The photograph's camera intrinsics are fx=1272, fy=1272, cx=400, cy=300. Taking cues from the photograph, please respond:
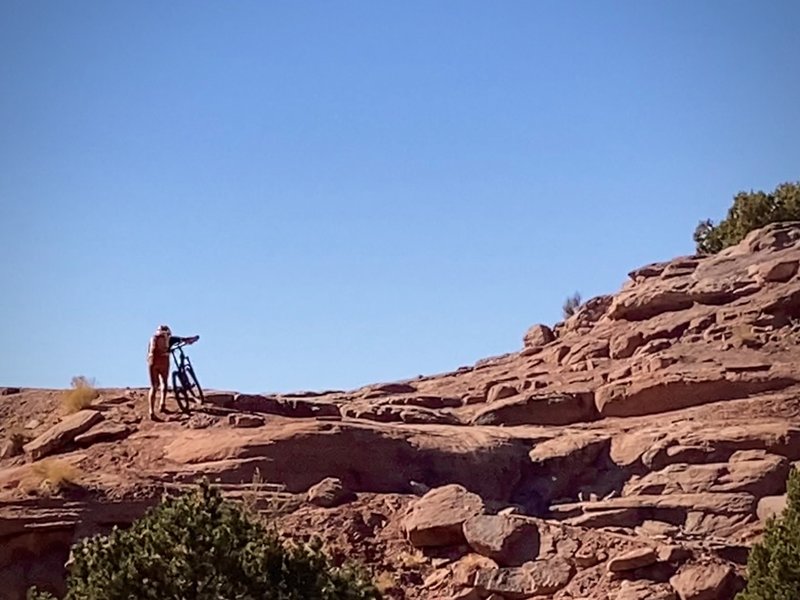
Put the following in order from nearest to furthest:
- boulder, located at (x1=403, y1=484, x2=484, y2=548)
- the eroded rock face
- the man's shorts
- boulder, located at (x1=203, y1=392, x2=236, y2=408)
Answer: boulder, located at (x1=403, y1=484, x2=484, y2=548) → the man's shorts → boulder, located at (x1=203, y1=392, x2=236, y2=408) → the eroded rock face

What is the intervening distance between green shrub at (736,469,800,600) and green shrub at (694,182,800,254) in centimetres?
2402

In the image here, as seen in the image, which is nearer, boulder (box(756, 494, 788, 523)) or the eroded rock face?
boulder (box(756, 494, 788, 523))

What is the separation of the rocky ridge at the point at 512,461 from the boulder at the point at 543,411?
0.13ft

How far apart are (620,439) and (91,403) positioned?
34.3 ft

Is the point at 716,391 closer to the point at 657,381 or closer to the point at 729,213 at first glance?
the point at 657,381

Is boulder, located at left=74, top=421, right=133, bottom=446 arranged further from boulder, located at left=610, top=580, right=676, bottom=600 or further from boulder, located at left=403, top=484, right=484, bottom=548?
boulder, located at left=610, top=580, right=676, bottom=600

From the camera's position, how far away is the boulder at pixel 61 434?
23250mm

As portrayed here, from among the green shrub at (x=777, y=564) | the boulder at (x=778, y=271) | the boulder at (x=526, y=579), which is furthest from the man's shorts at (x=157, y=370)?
the boulder at (x=778, y=271)

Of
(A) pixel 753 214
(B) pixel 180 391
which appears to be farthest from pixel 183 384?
(A) pixel 753 214

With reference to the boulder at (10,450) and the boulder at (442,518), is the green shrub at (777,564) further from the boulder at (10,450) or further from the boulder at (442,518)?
the boulder at (10,450)

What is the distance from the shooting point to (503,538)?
19.3 metres

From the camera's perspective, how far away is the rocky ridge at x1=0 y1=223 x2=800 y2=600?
63.3ft

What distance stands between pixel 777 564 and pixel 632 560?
2.34 m

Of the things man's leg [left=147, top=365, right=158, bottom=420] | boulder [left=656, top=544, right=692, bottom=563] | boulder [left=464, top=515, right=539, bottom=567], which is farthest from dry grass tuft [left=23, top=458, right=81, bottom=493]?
boulder [left=656, top=544, right=692, bottom=563]
